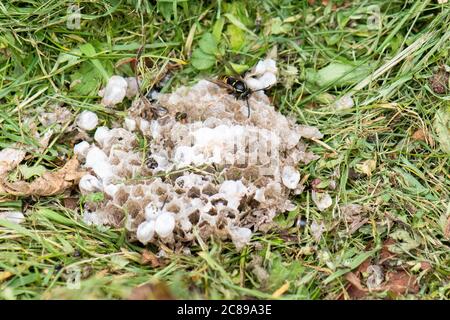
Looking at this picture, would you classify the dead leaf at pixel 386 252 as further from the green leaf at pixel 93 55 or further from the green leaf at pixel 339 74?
the green leaf at pixel 93 55

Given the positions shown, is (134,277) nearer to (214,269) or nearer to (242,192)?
(214,269)

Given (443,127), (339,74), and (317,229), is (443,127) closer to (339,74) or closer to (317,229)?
(339,74)

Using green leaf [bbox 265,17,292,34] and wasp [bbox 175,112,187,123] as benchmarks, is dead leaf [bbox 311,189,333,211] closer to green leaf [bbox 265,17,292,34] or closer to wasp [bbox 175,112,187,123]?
wasp [bbox 175,112,187,123]

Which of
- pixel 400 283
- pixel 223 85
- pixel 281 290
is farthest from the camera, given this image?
pixel 223 85

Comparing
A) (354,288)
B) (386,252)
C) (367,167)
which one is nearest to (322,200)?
(367,167)

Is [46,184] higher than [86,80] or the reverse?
→ the reverse

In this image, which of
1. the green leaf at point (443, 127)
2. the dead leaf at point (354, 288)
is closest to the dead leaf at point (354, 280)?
the dead leaf at point (354, 288)
